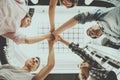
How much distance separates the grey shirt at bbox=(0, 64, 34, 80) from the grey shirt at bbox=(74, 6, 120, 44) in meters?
0.46

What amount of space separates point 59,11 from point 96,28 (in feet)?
0.82

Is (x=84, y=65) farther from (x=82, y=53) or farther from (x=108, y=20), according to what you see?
(x=108, y=20)

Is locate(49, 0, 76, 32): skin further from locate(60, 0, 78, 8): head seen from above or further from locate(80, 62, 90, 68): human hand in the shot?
locate(80, 62, 90, 68): human hand

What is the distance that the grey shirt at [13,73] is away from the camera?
1734 mm

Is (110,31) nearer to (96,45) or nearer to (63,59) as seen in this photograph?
(96,45)

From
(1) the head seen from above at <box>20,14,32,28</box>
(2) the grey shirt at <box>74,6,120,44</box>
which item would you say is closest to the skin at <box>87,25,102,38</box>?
(2) the grey shirt at <box>74,6,120,44</box>

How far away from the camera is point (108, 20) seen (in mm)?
1767

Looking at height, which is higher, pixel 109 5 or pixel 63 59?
pixel 109 5

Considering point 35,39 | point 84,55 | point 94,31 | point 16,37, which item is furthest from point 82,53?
point 16,37

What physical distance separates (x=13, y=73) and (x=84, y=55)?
444 mm

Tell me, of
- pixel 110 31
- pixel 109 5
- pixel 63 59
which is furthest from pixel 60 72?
pixel 109 5

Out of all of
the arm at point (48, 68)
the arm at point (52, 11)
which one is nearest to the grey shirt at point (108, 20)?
the arm at point (52, 11)

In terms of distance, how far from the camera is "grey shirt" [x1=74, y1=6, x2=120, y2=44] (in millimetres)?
1759

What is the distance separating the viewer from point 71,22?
1779mm
